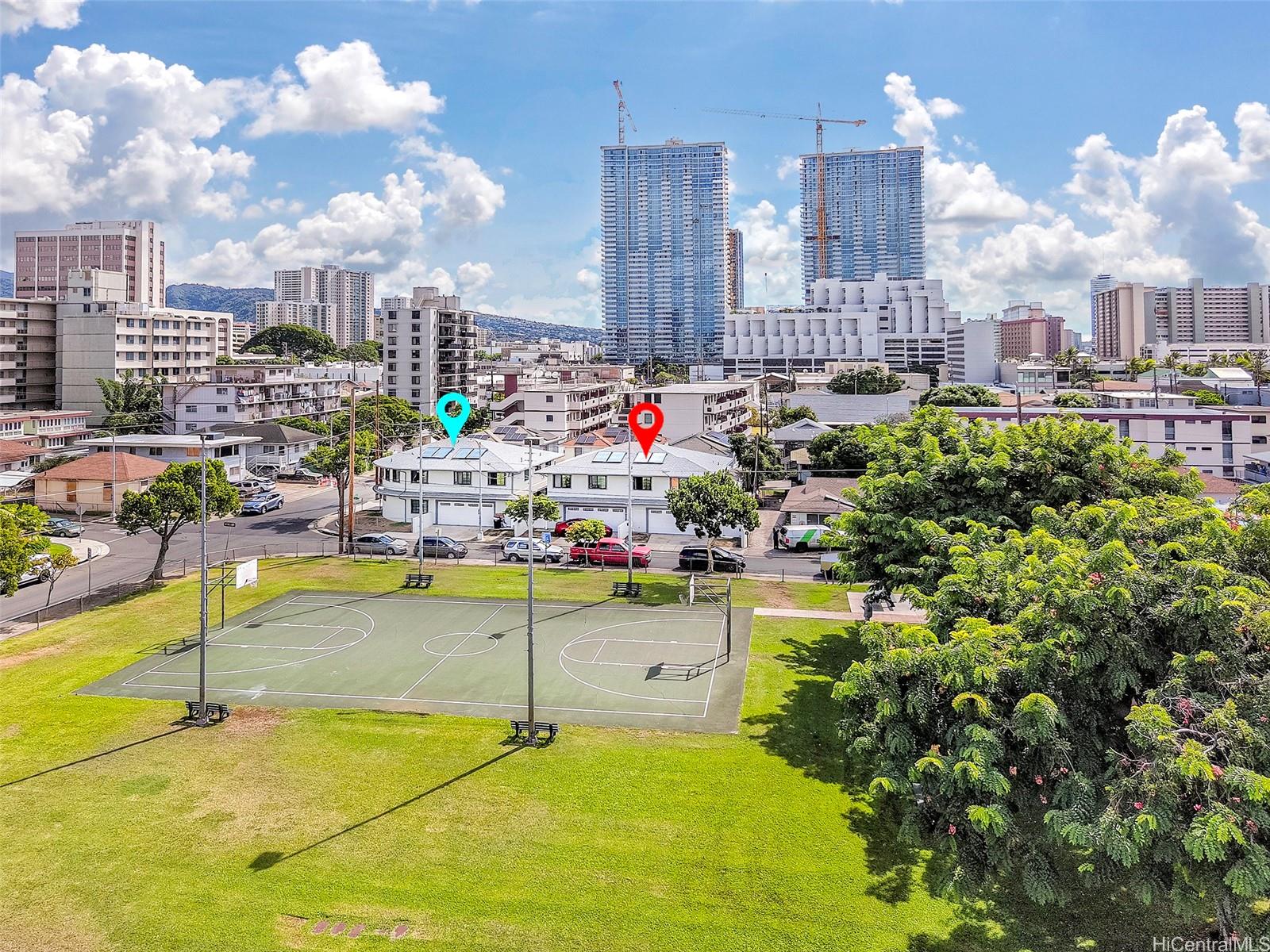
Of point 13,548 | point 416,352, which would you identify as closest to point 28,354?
point 416,352

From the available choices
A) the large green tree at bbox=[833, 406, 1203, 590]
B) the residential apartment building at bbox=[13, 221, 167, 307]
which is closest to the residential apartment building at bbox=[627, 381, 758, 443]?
the large green tree at bbox=[833, 406, 1203, 590]

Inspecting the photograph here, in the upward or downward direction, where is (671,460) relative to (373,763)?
upward

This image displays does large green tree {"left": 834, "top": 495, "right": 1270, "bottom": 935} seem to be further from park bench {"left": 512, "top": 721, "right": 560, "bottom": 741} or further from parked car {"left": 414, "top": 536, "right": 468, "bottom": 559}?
parked car {"left": 414, "top": 536, "right": 468, "bottom": 559}

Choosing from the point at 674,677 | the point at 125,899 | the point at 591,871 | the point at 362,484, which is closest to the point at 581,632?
the point at 674,677

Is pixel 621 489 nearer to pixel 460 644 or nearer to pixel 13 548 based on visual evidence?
pixel 460 644

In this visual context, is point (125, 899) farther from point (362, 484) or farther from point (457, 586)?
point (362, 484)

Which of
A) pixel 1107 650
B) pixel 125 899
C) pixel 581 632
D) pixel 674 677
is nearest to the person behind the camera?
pixel 1107 650

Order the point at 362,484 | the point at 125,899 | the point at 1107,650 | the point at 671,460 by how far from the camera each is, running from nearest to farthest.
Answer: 1. the point at 1107,650
2. the point at 125,899
3. the point at 671,460
4. the point at 362,484
